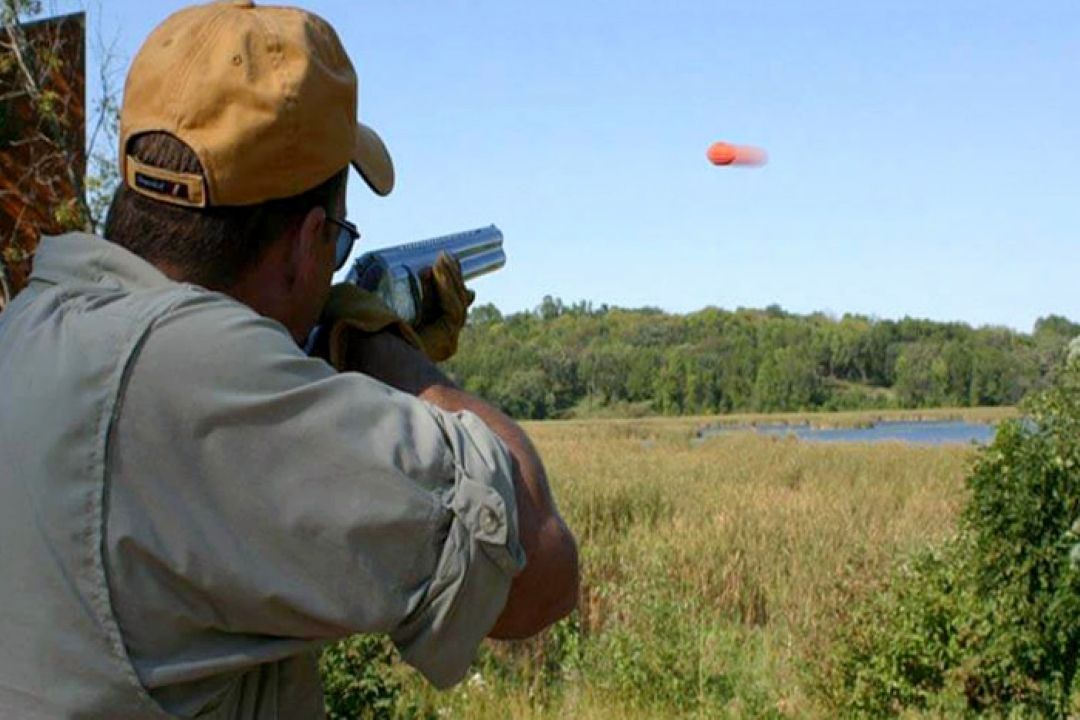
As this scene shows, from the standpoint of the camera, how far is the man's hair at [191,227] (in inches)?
60.4

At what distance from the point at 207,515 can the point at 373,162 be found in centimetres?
64

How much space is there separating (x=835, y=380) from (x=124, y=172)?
3358 inches

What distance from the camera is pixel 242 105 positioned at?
1.51 metres

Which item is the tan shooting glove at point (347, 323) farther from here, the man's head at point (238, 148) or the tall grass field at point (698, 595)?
the tall grass field at point (698, 595)

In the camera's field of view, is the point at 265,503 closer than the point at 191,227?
Yes

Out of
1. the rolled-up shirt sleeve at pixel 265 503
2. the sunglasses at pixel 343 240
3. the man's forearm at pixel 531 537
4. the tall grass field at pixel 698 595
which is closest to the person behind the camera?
the rolled-up shirt sleeve at pixel 265 503

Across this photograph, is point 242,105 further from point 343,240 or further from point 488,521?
point 488,521

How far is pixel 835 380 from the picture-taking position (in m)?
84.8

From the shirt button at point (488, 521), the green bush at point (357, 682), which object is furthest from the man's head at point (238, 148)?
the green bush at point (357, 682)

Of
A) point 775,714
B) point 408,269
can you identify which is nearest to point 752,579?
point 775,714

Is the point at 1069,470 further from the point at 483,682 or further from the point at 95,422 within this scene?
the point at 95,422

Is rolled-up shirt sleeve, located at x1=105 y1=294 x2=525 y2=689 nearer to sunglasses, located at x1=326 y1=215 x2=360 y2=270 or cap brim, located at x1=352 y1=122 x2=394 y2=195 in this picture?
sunglasses, located at x1=326 y1=215 x2=360 y2=270

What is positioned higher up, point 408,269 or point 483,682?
point 408,269

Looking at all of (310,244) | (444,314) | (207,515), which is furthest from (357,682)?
(207,515)
